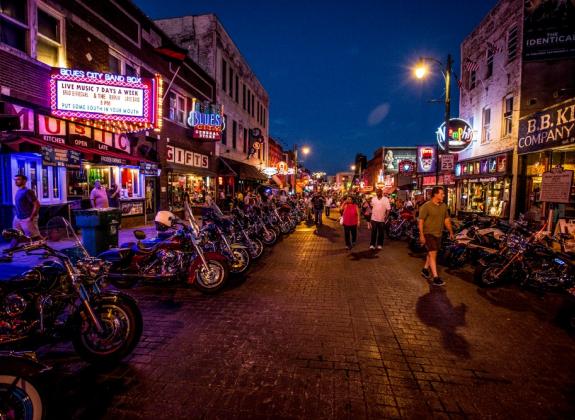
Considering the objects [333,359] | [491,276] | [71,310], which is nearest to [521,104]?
Result: [491,276]

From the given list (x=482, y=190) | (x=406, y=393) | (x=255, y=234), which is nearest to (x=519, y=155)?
(x=482, y=190)

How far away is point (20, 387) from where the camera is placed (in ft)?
8.16

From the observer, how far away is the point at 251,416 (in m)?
2.91

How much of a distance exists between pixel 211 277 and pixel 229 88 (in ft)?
78.8

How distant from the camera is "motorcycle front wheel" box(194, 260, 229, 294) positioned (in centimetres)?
646

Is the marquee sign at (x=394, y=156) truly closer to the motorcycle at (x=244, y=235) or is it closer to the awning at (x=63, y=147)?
the awning at (x=63, y=147)

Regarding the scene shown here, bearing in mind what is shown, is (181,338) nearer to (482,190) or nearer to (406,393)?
(406,393)

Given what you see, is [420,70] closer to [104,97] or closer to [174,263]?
[104,97]

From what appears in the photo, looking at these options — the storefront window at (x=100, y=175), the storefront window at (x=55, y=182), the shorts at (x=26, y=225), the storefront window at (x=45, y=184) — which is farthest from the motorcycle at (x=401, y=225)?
the storefront window at (x=45, y=184)

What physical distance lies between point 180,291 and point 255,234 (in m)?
4.15

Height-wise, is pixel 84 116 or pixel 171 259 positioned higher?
pixel 84 116

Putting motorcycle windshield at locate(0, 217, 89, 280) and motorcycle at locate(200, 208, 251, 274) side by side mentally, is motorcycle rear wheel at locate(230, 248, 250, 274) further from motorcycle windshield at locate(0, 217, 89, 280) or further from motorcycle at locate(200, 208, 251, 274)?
motorcycle windshield at locate(0, 217, 89, 280)

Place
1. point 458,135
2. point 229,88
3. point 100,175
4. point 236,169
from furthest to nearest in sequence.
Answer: point 229,88, point 236,169, point 458,135, point 100,175

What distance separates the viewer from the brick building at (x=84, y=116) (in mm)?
9297
